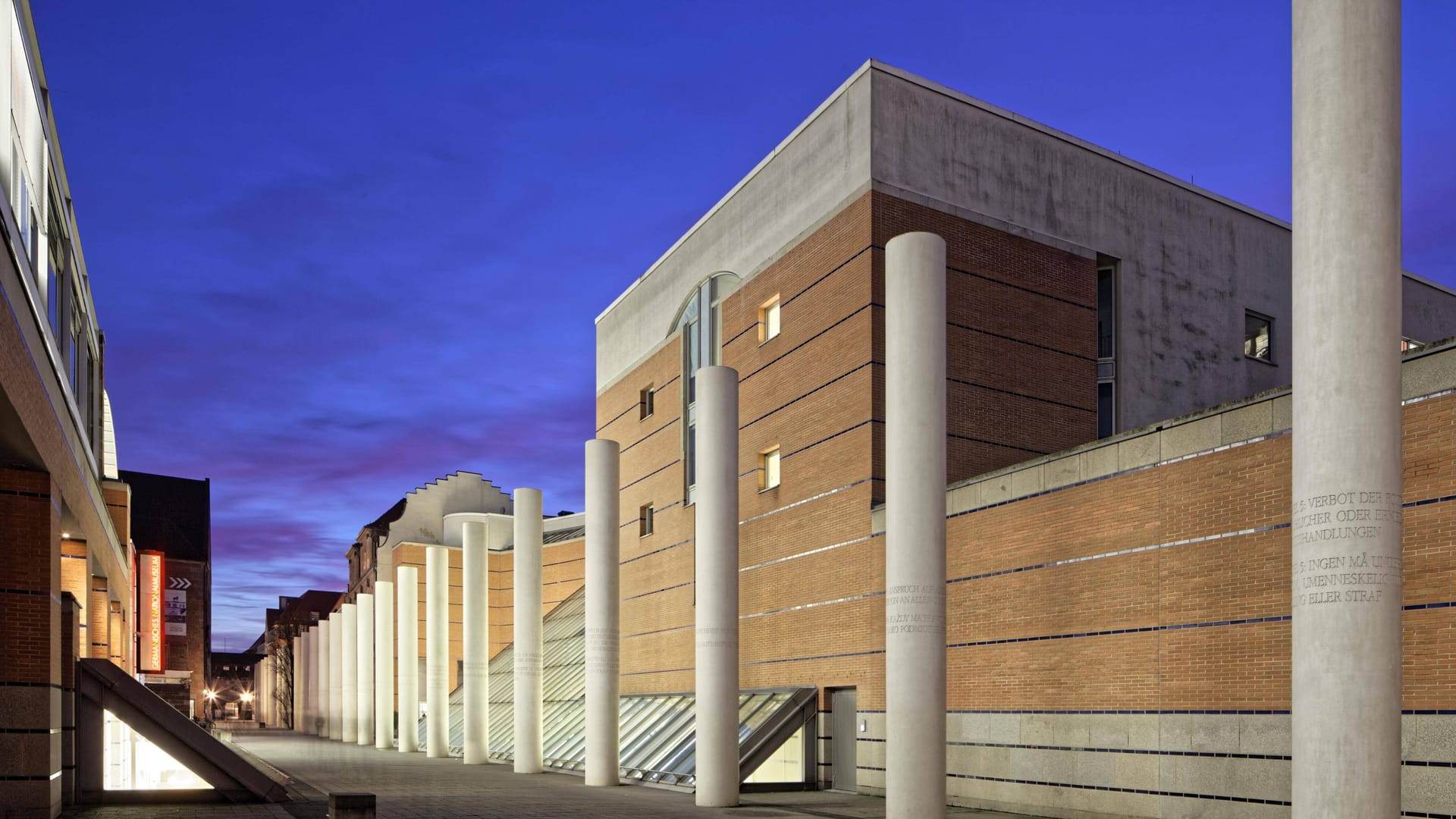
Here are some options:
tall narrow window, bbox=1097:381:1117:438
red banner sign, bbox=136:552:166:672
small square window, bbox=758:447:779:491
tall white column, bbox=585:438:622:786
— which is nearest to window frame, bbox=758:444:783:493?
small square window, bbox=758:447:779:491

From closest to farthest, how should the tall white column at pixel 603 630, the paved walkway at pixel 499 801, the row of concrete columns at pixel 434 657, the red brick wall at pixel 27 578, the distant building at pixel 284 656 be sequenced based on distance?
the red brick wall at pixel 27 578, the paved walkway at pixel 499 801, the tall white column at pixel 603 630, the row of concrete columns at pixel 434 657, the distant building at pixel 284 656

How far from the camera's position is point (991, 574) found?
2373cm

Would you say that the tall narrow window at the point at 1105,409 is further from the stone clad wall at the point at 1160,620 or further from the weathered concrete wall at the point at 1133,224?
the stone clad wall at the point at 1160,620

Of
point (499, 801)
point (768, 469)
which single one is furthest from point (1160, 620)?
point (768, 469)

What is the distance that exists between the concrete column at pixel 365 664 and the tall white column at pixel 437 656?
1241 centimetres

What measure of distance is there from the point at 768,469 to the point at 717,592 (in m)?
7.84

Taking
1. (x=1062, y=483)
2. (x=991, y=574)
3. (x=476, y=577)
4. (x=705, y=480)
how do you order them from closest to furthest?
(x=1062, y=483) < (x=991, y=574) < (x=705, y=480) < (x=476, y=577)

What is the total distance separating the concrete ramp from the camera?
23.0 meters

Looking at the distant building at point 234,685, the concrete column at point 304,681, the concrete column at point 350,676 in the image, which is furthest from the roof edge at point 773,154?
the distant building at point 234,685

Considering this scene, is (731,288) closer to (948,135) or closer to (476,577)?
(948,135)

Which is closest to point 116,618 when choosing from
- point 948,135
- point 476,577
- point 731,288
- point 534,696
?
point 476,577

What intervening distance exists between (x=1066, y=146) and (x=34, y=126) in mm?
22175

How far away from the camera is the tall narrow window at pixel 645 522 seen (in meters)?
40.1

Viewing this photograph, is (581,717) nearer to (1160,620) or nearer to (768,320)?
(768,320)
